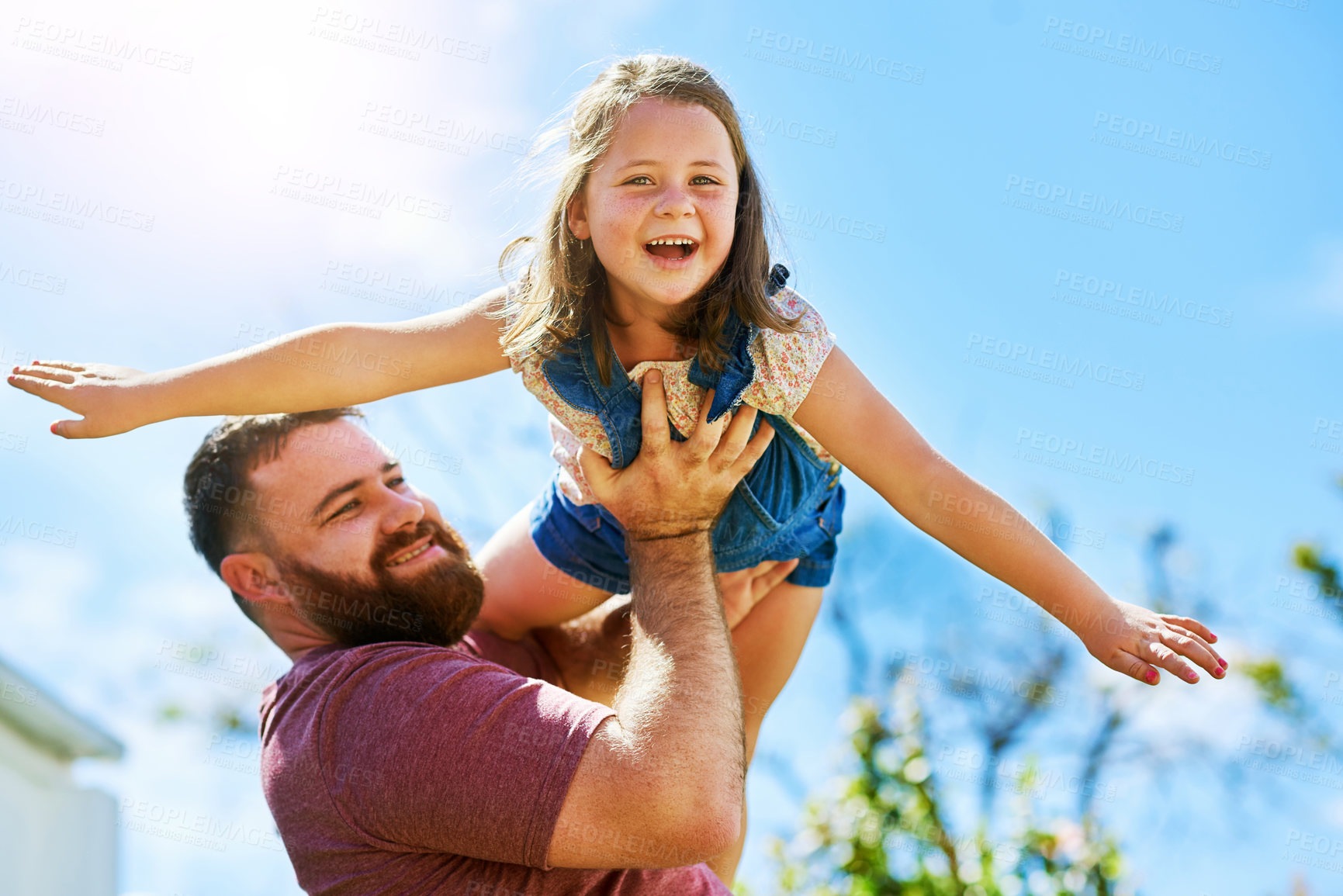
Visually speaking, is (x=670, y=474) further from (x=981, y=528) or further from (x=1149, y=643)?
(x=1149, y=643)

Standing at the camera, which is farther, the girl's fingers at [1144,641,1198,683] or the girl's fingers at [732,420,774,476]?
the girl's fingers at [732,420,774,476]

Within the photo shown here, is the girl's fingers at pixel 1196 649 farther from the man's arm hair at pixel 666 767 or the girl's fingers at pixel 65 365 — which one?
the girl's fingers at pixel 65 365

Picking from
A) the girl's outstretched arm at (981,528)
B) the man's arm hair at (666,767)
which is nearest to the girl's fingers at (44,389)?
the man's arm hair at (666,767)

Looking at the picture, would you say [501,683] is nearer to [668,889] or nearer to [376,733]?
[376,733]

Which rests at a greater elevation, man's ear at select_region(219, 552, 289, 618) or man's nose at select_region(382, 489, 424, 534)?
man's nose at select_region(382, 489, 424, 534)

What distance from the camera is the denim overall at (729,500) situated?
2.17 meters

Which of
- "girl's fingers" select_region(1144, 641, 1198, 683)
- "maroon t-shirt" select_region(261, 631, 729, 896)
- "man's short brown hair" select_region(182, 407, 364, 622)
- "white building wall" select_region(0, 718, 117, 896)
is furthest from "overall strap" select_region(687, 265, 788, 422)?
"white building wall" select_region(0, 718, 117, 896)

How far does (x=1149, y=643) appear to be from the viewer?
6.02ft

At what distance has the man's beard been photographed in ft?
7.99

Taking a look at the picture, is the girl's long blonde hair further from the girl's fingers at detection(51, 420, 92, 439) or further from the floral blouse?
the girl's fingers at detection(51, 420, 92, 439)

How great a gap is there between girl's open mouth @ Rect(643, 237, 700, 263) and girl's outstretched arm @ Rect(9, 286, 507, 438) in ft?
1.41

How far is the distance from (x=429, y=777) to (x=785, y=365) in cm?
115

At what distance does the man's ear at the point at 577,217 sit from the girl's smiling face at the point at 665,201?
4.5 inches

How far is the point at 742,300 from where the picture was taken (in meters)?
2.14
